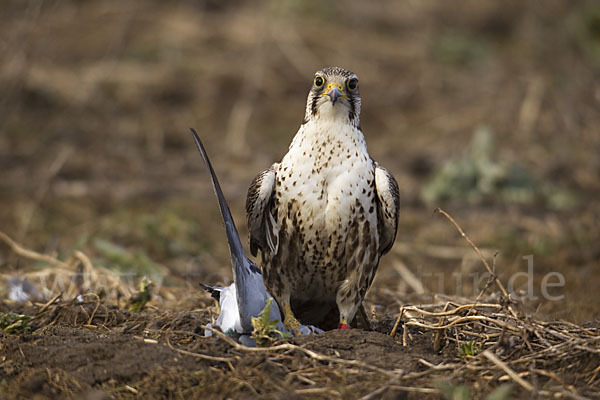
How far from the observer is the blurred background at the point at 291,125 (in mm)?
6734

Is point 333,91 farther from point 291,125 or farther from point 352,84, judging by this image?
point 291,125

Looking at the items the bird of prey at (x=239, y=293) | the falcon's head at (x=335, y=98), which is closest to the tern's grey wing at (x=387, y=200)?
the falcon's head at (x=335, y=98)

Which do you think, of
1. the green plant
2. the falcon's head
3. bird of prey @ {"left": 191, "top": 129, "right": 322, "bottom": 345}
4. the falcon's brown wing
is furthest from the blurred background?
the green plant

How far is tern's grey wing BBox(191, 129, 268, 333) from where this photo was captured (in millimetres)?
3393

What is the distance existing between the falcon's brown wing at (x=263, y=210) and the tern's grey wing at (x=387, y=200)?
22.3 inches

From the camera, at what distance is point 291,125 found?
11.0 meters

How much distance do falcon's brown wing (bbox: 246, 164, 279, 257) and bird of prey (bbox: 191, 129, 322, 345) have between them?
1.39 feet

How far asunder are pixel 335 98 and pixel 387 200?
23.8 inches

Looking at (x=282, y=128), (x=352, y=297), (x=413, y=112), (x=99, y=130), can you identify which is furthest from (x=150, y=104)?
(x=352, y=297)

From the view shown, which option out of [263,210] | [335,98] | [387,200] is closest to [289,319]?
[263,210]

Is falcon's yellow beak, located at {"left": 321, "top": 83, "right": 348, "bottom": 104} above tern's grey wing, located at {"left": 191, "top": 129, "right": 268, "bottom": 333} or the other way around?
above

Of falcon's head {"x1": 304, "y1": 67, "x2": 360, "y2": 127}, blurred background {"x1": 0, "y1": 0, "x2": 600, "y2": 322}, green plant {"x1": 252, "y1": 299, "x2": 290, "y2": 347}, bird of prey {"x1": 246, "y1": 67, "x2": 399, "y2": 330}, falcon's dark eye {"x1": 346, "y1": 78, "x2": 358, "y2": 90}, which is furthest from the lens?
blurred background {"x1": 0, "y1": 0, "x2": 600, "y2": 322}

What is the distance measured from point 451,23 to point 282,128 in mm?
5194

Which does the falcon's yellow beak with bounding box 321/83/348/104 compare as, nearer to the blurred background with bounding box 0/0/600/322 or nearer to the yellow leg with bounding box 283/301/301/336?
the yellow leg with bounding box 283/301/301/336
